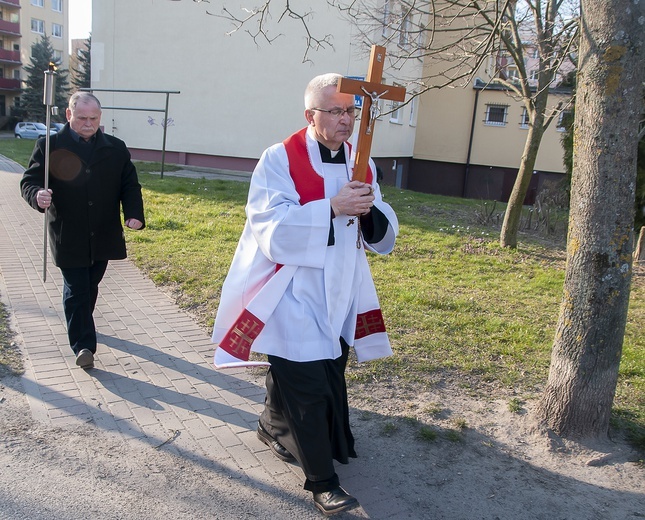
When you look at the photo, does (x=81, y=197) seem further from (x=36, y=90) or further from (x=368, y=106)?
(x=36, y=90)

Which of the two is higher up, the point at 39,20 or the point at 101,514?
the point at 39,20

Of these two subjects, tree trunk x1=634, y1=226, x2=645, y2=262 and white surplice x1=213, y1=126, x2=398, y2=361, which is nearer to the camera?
white surplice x1=213, y1=126, x2=398, y2=361

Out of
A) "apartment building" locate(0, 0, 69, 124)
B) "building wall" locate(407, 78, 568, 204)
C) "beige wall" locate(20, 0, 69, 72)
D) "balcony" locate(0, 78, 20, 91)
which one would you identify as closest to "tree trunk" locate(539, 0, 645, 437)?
"building wall" locate(407, 78, 568, 204)

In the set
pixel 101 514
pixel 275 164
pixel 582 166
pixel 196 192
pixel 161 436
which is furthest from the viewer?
pixel 196 192

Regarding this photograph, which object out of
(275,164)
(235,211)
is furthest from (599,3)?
(235,211)

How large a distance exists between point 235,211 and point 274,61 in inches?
395

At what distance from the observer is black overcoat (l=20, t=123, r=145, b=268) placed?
4.47 meters

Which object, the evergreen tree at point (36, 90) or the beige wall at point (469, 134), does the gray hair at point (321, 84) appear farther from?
the evergreen tree at point (36, 90)

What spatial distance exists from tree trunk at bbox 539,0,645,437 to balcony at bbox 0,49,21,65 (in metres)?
63.9

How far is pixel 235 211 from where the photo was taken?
11.3 m

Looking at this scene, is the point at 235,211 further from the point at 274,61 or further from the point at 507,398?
the point at 274,61

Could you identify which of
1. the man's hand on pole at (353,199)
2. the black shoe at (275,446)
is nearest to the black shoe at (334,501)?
the black shoe at (275,446)

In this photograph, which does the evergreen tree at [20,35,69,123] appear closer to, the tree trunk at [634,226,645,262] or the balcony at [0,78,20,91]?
the balcony at [0,78,20,91]

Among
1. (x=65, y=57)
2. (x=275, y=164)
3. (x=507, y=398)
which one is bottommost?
(x=507, y=398)
